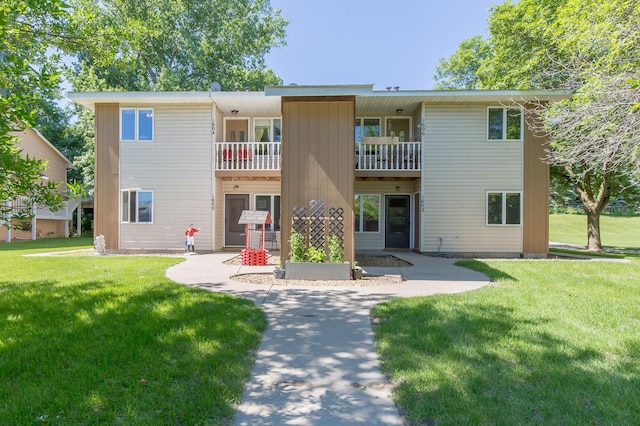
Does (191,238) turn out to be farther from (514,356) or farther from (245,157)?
(514,356)

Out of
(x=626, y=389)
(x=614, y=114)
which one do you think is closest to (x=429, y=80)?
(x=614, y=114)

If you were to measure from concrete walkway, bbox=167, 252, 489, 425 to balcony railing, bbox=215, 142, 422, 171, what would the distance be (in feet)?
18.8

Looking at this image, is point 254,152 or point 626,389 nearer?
point 626,389

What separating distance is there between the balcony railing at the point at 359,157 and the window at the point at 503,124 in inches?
103

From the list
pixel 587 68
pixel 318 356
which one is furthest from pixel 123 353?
pixel 587 68

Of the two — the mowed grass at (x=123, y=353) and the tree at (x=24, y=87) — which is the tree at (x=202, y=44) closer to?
the tree at (x=24, y=87)

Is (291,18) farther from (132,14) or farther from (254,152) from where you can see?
(254,152)

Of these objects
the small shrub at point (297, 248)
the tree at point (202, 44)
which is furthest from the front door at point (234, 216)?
the tree at point (202, 44)

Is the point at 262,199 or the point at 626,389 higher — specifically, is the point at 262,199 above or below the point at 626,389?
above

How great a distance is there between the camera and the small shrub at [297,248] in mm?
7875

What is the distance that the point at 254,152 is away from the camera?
42.8 feet

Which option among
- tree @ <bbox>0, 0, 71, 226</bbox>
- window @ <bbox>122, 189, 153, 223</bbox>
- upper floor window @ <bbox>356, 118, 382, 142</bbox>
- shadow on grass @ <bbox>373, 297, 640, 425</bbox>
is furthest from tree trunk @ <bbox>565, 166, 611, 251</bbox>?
tree @ <bbox>0, 0, 71, 226</bbox>

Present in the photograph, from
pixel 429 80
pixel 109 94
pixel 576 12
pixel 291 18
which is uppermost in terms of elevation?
pixel 291 18

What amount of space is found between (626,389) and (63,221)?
2851 centimetres
